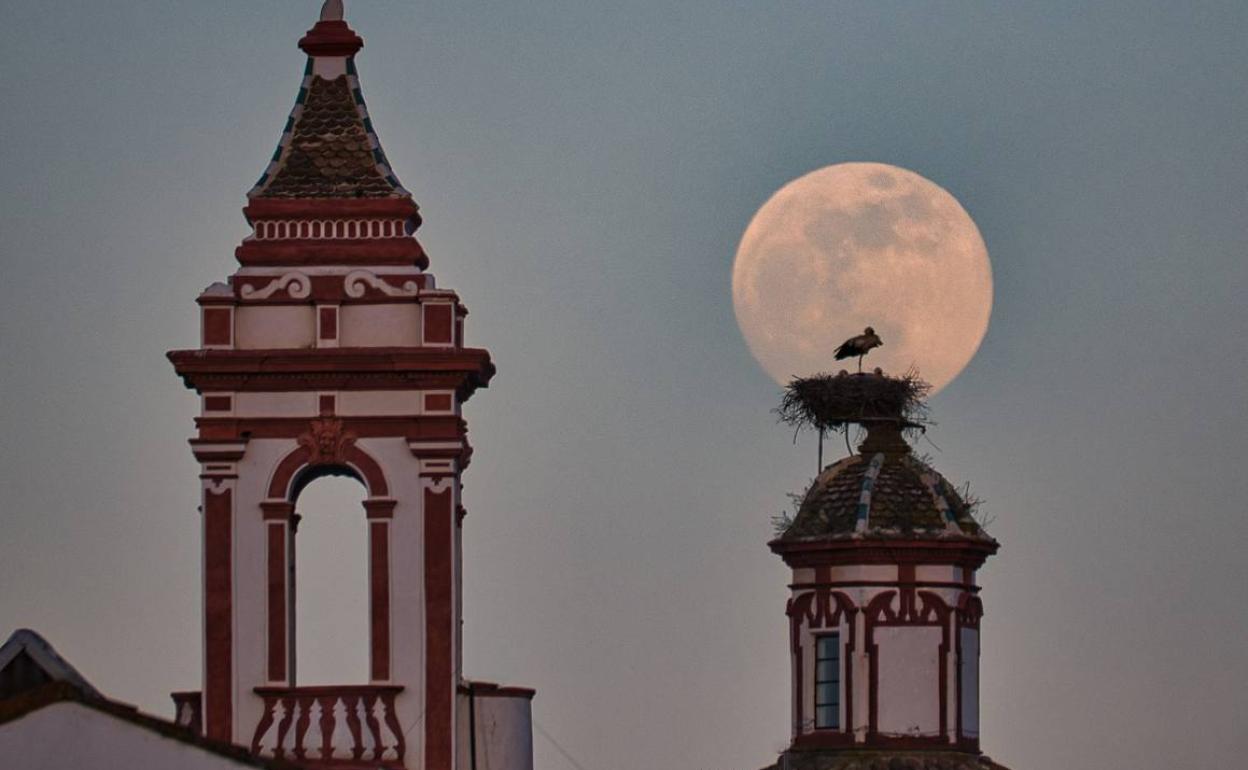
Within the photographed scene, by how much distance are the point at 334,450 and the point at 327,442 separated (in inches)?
4.4

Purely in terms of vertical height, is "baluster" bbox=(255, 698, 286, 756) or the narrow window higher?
the narrow window

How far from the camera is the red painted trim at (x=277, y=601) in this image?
183 feet

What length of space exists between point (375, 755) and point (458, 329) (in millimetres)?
4751

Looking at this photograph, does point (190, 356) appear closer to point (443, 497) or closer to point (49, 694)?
point (443, 497)

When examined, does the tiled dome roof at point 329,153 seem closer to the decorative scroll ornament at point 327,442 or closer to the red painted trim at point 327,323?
the red painted trim at point 327,323

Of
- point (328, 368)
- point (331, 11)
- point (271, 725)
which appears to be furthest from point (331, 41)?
point (271, 725)

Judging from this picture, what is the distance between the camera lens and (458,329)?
57.0 m

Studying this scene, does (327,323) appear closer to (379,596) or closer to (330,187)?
(330,187)

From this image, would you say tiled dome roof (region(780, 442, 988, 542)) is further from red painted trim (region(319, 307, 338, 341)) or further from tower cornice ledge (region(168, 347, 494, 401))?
red painted trim (region(319, 307, 338, 341))

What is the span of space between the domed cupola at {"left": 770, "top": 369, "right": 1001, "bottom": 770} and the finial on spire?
843 cm

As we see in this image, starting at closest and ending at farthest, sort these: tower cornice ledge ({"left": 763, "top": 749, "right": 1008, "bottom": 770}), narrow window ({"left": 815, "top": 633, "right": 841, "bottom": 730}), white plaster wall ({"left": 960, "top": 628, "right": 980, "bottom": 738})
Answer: tower cornice ledge ({"left": 763, "top": 749, "right": 1008, "bottom": 770}), white plaster wall ({"left": 960, "top": 628, "right": 980, "bottom": 738}), narrow window ({"left": 815, "top": 633, "right": 841, "bottom": 730})

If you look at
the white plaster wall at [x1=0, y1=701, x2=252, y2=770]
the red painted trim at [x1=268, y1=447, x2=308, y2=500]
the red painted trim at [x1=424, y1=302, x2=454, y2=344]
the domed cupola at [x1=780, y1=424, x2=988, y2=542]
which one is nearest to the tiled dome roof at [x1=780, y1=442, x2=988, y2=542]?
the domed cupola at [x1=780, y1=424, x2=988, y2=542]

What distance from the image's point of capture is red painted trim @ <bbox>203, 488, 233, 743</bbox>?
5572 cm

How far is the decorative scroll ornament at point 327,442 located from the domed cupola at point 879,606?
8328 mm
